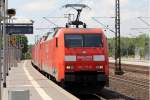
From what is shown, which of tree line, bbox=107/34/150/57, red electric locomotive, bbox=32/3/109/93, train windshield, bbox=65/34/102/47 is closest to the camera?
red electric locomotive, bbox=32/3/109/93

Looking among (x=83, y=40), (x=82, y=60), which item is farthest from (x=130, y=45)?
(x=82, y=60)

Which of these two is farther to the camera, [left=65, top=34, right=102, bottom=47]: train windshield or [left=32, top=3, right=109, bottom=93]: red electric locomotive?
[left=65, top=34, right=102, bottom=47]: train windshield

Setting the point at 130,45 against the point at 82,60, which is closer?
the point at 82,60

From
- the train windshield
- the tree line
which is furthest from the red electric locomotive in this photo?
the tree line

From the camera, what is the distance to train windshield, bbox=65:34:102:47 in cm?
2270

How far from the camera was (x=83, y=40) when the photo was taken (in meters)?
22.9

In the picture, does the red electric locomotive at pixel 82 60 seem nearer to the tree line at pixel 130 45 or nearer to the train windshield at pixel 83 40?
the train windshield at pixel 83 40

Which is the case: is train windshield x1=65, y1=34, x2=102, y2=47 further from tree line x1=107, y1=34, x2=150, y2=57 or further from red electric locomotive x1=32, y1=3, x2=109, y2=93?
tree line x1=107, y1=34, x2=150, y2=57

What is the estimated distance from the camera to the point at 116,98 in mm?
21781

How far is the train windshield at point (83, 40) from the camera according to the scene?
22703mm

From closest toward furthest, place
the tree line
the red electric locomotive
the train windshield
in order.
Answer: the red electric locomotive → the train windshield → the tree line

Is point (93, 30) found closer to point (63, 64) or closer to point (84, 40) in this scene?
point (84, 40)

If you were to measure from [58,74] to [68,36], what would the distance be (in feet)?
5.42

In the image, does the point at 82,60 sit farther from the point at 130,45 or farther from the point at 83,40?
the point at 130,45
